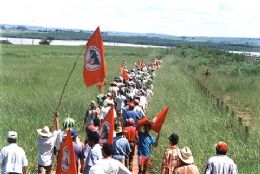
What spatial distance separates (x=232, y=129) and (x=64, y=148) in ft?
24.5

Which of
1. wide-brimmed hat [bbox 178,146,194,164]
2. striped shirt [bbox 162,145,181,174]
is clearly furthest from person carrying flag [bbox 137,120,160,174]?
A: wide-brimmed hat [bbox 178,146,194,164]

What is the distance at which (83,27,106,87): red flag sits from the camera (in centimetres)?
1172

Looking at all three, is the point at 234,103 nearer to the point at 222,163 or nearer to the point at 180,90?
the point at 180,90

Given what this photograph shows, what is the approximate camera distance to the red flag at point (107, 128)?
29.0 feet

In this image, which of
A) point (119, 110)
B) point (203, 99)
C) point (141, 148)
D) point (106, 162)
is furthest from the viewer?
point (203, 99)

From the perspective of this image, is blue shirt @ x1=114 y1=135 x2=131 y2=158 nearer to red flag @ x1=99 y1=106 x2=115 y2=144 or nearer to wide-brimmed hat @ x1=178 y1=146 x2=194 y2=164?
red flag @ x1=99 y1=106 x2=115 y2=144

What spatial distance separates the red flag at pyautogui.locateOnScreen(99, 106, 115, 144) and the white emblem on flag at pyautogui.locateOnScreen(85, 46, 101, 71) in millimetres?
2849

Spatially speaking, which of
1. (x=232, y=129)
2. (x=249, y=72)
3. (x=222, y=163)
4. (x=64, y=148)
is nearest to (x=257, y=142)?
(x=232, y=129)

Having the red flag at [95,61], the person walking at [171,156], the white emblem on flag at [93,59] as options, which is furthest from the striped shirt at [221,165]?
the white emblem on flag at [93,59]

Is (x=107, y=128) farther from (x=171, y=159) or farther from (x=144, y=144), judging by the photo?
(x=171, y=159)

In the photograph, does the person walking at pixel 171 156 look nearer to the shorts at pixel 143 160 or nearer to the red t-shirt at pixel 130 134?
the shorts at pixel 143 160

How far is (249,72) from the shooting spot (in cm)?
4303

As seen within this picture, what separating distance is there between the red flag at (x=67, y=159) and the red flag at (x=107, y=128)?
1.12 metres

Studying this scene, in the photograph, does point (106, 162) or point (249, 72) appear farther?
point (249, 72)
